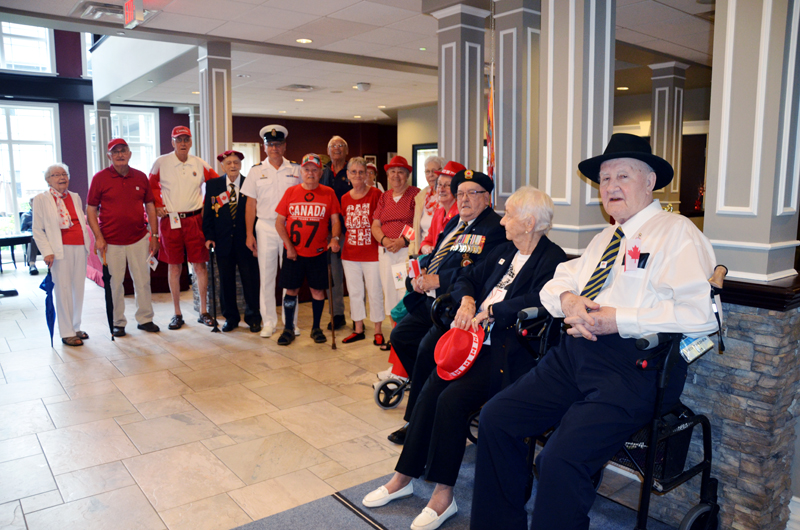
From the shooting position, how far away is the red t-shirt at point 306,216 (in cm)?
480

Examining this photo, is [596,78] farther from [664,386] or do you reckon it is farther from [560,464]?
[560,464]

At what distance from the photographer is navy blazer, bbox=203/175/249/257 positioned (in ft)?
17.2

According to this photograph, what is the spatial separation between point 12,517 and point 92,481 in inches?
13.5

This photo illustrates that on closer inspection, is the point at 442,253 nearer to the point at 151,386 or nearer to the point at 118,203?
the point at 151,386

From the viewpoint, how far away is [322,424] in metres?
3.34

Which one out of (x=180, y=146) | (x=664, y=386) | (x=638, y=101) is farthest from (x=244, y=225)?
(x=638, y=101)

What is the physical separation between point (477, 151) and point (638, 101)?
7.19 metres

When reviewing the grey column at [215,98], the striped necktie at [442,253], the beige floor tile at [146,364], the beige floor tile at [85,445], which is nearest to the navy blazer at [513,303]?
the striped necktie at [442,253]

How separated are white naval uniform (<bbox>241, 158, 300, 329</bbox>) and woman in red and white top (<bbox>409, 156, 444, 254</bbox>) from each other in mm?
1276

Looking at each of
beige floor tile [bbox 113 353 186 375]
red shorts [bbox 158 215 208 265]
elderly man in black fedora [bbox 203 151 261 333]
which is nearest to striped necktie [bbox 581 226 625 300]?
beige floor tile [bbox 113 353 186 375]

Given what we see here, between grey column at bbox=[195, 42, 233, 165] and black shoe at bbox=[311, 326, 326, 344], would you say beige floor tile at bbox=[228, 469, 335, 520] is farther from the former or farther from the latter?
grey column at bbox=[195, 42, 233, 165]

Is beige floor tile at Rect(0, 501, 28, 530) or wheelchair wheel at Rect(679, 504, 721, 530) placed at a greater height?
wheelchair wheel at Rect(679, 504, 721, 530)

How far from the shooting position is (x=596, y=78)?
303cm

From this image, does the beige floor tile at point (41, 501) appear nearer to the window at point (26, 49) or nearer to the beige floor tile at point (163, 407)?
the beige floor tile at point (163, 407)
